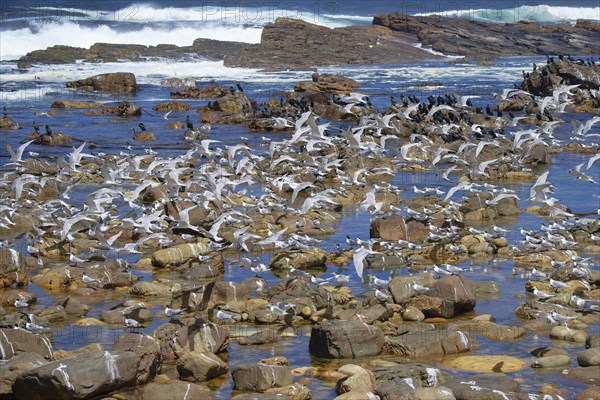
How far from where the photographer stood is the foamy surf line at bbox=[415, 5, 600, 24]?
102688 mm

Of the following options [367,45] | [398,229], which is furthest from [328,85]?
[398,229]

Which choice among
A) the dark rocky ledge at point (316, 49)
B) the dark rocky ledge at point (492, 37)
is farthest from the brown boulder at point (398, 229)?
the dark rocky ledge at point (492, 37)

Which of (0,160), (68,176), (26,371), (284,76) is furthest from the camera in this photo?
(284,76)

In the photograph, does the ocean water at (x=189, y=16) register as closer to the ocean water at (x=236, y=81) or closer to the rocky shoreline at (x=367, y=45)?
the ocean water at (x=236, y=81)

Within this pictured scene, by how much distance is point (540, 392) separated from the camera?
1220 centimetres

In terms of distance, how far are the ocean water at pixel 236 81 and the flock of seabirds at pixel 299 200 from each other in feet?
1.72

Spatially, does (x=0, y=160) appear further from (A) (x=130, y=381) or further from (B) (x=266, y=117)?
(A) (x=130, y=381)

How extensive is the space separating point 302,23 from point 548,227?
52.2m

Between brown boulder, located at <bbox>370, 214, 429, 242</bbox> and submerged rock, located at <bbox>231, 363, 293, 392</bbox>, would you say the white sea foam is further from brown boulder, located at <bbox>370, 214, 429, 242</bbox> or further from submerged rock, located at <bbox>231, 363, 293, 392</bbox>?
submerged rock, located at <bbox>231, 363, 293, 392</bbox>

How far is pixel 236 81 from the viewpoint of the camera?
184ft

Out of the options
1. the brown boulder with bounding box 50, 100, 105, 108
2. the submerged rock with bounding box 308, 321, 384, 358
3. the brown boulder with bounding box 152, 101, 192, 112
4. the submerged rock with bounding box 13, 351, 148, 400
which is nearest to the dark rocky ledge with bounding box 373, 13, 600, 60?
the brown boulder with bounding box 152, 101, 192, 112

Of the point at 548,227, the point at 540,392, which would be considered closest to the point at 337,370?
the point at 540,392

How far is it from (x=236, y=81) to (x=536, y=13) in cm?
5951

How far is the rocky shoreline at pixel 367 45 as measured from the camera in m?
65.7
